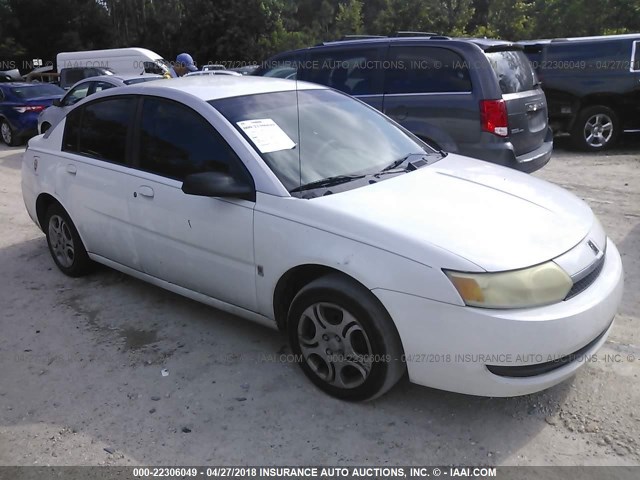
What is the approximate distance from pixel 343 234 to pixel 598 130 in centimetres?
862

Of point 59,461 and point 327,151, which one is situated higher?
point 327,151

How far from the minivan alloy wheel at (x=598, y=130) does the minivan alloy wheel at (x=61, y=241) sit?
8506 millimetres

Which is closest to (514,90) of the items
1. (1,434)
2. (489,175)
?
(489,175)

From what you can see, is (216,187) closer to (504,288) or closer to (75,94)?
(504,288)

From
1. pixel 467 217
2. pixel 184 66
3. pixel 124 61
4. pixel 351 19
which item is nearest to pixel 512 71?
pixel 467 217

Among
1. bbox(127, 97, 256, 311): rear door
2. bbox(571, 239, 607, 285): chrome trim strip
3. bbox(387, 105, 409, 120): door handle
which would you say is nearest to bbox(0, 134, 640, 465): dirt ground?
bbox(127, 97, 256, 311): rear door

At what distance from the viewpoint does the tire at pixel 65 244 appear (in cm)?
472

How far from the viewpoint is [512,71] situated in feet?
21.3

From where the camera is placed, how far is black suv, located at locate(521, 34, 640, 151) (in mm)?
9625

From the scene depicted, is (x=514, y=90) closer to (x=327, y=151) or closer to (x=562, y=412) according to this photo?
(x=327, y=151)

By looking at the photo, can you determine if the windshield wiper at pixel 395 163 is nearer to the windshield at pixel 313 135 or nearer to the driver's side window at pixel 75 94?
the windshield at pixel 313 135

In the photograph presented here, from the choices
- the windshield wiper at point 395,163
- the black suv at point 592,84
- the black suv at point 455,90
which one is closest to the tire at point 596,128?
the black suv at point 592,84

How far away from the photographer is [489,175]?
146 inches

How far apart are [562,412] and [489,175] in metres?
1.46
